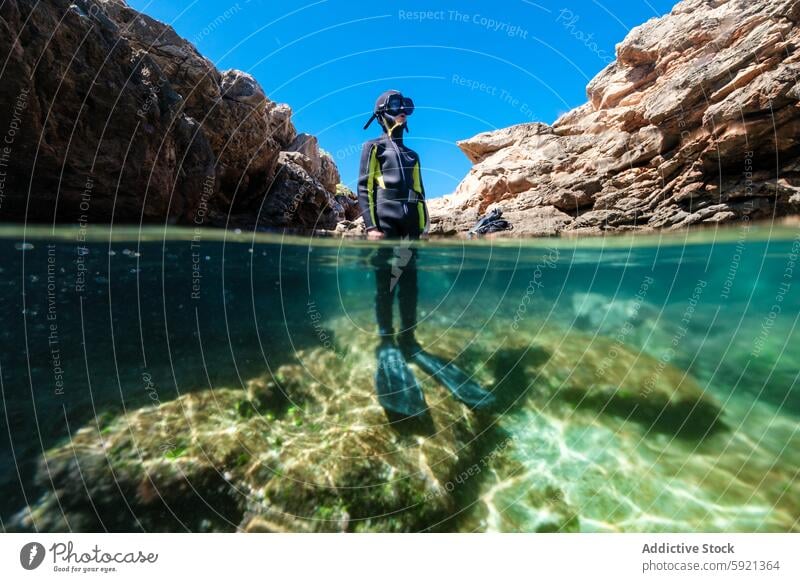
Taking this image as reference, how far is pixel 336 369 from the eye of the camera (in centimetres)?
554

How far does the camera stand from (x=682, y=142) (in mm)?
17781

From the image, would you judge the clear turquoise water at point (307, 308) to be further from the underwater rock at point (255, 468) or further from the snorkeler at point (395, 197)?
the snorkeler at point (395, 197)

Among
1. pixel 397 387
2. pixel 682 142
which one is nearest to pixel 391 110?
pixel 397 387

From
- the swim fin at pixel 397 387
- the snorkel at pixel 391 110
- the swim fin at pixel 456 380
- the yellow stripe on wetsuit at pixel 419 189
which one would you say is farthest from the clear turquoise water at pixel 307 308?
the snorkel at pixel 391 110

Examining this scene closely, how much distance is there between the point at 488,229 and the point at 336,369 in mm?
16824

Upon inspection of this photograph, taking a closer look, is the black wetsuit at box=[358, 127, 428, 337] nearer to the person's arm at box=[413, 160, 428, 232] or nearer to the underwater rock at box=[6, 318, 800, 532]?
the person's arm at box=[413, 160, 428, 232]

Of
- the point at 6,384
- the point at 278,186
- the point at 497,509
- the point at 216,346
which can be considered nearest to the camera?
the point at 497,509

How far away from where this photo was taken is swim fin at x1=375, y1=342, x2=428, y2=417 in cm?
438

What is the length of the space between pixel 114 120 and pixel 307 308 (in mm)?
11972

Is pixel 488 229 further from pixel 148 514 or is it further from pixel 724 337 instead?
pixel 148 514

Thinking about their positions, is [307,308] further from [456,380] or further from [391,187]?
[391,187]

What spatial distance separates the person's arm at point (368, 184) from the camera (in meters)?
4.70

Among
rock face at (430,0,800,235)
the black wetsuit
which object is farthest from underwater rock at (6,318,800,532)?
rock face at (430,0,800,235)
